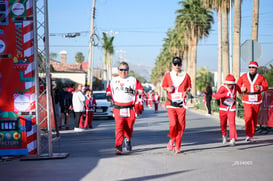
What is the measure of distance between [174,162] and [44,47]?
344 centimetres

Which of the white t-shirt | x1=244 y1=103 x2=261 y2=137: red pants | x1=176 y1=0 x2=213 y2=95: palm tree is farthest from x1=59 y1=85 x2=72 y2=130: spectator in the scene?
x1=176 y1=0 x2=213 y2=95: palm tree

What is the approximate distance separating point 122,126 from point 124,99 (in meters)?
0.59

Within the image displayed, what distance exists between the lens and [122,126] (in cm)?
1035

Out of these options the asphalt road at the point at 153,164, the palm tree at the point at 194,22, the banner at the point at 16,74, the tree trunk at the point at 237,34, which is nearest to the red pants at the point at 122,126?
the asphalt road at the point at 153,164

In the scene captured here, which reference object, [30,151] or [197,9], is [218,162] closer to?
[30,151]

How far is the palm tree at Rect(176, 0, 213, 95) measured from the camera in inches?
2229

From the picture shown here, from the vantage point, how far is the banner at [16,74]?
907cm

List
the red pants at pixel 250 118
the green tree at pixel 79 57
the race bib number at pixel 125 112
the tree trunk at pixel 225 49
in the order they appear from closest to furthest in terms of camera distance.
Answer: the race bib number at pixel 125 112 → the red pants at pixel 250 118 → the tree trunk at pixel 225 49 → the green tree at pixel 79 57

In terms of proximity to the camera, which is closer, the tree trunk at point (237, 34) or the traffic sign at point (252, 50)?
the traffic sign at point (252, 50)

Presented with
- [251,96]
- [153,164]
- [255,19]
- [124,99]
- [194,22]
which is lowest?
[153,164]

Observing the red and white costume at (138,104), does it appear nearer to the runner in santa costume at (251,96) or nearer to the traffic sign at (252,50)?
the runner in santa costume at (251,96)

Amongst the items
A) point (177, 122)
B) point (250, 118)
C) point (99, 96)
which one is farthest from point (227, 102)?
point (99, 96)

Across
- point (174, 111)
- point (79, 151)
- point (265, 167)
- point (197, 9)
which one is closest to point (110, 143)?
point (79, 151)

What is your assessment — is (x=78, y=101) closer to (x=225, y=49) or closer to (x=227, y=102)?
(x=227, y=102)
